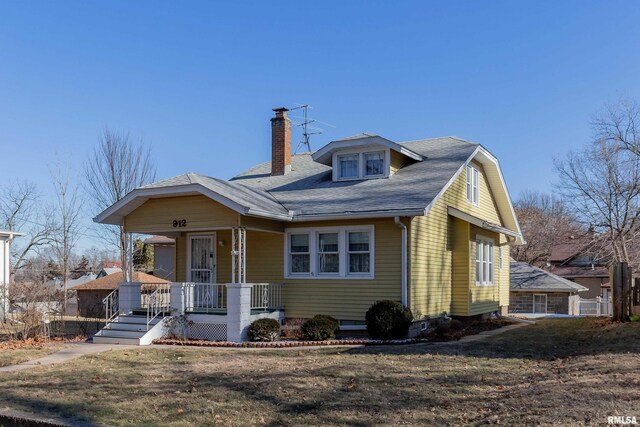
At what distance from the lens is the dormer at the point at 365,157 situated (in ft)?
59.7

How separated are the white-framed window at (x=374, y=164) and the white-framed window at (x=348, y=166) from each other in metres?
0.28

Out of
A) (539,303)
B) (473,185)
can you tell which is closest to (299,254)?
(473,185)

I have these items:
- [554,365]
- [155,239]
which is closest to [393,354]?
[554,365]

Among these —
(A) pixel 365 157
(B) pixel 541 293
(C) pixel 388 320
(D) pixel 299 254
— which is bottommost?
(B) pixel 541 293

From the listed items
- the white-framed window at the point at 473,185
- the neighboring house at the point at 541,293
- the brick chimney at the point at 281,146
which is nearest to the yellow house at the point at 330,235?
the white-framed window at the point at 473,185

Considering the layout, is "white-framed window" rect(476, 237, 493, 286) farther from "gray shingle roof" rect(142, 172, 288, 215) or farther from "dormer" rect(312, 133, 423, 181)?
"gray shingle roof" rect(142, 172, 288, 215)

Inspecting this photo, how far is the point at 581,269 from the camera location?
4494cm

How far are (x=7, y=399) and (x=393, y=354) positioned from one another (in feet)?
22.5

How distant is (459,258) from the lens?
19.0 metres

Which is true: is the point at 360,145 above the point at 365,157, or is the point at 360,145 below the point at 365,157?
above

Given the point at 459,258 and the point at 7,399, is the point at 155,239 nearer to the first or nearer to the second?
the point at 459,258

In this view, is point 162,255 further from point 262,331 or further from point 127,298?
point 262,331

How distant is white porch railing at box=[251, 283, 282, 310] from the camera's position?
54.4ft

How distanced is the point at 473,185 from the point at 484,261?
8.98 ft
